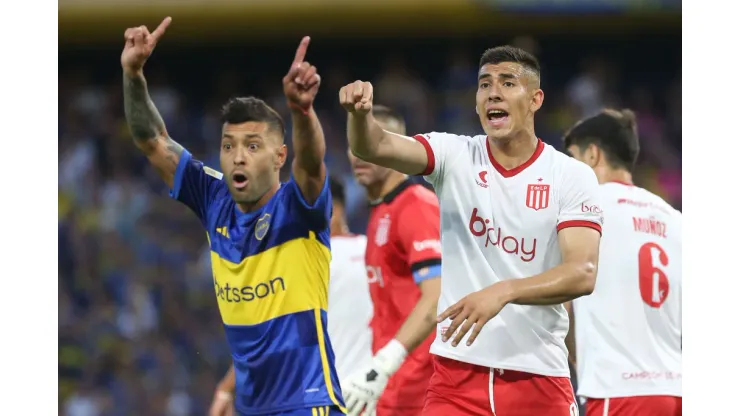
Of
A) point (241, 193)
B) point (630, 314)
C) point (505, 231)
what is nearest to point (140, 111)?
point (241, 193)

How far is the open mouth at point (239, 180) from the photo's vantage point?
406 cm

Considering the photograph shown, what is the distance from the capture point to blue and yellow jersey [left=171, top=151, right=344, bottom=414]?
12.7 ft

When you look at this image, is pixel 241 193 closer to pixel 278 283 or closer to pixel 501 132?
pixel 278 283

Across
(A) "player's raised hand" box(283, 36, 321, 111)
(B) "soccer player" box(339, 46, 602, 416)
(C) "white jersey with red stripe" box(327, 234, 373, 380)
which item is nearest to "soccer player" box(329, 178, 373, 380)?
(C) "white jersey with red stripe" box(327, 234, 373, 380)

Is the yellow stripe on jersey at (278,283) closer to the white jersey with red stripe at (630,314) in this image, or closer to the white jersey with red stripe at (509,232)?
the white jersey with red stripe at (509,232)

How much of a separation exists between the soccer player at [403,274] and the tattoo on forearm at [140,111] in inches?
50.2

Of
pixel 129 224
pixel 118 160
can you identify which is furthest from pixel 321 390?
pixel 118 160

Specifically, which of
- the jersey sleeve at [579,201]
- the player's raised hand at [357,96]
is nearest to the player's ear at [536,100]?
the jersey sleeve at [579,201]

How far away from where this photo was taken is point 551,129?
10766 mm

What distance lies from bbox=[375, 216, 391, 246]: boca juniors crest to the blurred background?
4.62 metres

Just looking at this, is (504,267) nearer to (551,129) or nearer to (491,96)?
(491,96)

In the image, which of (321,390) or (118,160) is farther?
(118,160)

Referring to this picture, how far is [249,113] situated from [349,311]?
2193mm
